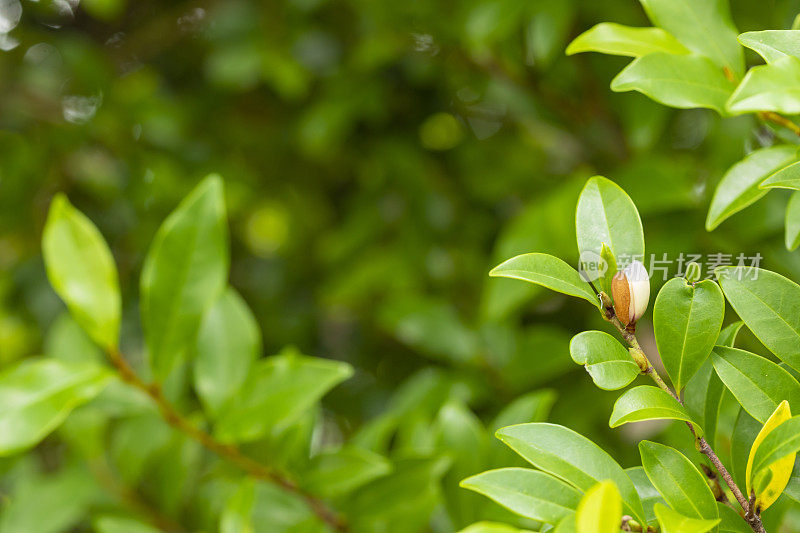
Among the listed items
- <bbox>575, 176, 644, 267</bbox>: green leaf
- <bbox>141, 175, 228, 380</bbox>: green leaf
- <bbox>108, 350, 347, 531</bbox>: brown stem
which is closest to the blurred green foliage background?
<bbox>108, 350, 347, 531</bbox>: brown stem

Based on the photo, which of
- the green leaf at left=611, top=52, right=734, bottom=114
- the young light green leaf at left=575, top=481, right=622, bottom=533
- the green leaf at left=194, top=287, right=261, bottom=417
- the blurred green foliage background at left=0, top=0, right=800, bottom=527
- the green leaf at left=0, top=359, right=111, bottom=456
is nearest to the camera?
the young light green leaf at left=575, top=481, right=622, bottom=533

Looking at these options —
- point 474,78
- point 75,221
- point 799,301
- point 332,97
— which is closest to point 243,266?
point 332,97

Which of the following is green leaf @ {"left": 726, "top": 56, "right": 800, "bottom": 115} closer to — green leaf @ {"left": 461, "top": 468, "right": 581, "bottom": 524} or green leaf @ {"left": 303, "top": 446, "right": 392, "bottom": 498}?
green leaf @ {"left": 461, "top": 468, "right": 581, "bottom": 524}

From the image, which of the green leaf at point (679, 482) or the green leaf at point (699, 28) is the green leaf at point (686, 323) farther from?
the green leaf at point (699, 28)

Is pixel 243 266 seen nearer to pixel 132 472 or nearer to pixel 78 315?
pixel 132 472

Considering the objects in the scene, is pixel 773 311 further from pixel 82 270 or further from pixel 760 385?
pixel 82 270

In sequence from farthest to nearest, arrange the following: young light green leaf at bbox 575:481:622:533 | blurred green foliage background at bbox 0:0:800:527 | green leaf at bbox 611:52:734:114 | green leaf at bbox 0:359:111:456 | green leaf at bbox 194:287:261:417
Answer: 1. blurred green foliage background at bbox 0:0:800:527
2. green leaf at bbox 194:287:261:417
3. green leaf at bbox 0:359:111:456
4. green leaf at bbox 611:52:734:114
5. young light green leaf at bbox 575:481:622:533

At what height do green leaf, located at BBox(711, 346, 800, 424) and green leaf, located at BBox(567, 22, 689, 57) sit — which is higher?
green leaf, located at BBox(567, 22, 689, 57)
